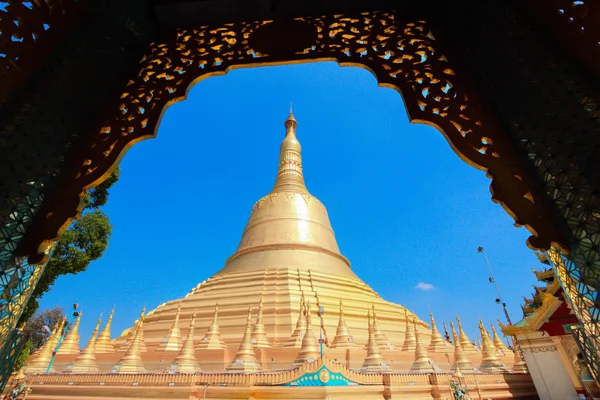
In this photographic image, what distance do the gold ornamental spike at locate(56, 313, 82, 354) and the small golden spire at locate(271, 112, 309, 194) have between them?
12.8 metres

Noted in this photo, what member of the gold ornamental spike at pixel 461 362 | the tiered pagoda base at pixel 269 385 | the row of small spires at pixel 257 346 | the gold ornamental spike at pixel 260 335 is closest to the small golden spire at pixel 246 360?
the row of small spires at pixel 257 346

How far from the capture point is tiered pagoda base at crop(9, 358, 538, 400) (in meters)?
7.45

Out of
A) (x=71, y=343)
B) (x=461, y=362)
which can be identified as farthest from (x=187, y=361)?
(x=461, y=362)

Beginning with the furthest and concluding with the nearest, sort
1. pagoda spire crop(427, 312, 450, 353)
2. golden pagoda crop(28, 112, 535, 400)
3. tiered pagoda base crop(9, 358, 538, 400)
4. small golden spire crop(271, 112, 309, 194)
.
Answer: small golden spire crop(271, 112, 309, 194) → pagoda spire crop(427, 312, 450, 353) → golden pagoda crop(28, 112, 535, 400) → tiered pagoda base crop(9, 358, 538, 400)

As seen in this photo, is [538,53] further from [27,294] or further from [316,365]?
[316,365]

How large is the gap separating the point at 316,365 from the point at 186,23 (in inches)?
287

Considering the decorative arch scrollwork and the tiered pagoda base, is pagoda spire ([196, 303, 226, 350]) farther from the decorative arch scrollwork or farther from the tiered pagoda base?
the decorative arch scrollwork

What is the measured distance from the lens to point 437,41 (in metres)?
3.21

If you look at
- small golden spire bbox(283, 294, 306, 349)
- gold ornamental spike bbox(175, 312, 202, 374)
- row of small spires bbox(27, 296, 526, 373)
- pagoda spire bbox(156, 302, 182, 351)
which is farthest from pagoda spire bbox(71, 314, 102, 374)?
small golden spire bbox(283, 294, 306, 349)

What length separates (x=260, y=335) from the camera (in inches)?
417

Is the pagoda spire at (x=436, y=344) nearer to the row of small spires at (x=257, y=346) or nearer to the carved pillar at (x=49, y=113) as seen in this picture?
the row of small spires at (x=257, y=346)

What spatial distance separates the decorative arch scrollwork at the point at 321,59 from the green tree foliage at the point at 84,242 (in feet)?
19.9

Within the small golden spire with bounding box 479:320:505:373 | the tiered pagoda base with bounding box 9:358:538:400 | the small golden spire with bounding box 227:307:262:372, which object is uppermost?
the small golden spire with bounding box 479:320:505:373

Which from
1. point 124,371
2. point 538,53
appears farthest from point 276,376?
point 538,53
